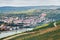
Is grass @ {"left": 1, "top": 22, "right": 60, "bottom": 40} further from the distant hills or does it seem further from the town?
the distant hills

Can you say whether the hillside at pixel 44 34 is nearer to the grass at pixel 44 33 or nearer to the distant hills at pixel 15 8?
the grass at pixel 44 33

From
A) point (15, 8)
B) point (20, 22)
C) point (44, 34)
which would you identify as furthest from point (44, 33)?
point (15, 8)

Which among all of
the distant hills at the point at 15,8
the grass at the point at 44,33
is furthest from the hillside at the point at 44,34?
the distant hills at the point at 15,8

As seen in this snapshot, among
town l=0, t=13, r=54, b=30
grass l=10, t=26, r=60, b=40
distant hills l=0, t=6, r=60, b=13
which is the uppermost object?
distant hills l=0, t=6, r=60, b=13

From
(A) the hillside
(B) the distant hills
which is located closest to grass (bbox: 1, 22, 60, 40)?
(A) the hillside

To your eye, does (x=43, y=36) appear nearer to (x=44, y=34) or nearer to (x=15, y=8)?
(x=44, y=34)

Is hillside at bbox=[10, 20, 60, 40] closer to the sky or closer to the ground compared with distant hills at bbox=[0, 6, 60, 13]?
closer to the ground

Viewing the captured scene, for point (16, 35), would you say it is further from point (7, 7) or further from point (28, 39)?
point (7, 7)

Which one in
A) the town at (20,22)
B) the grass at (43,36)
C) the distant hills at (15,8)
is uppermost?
the distant hills at (15,8)
